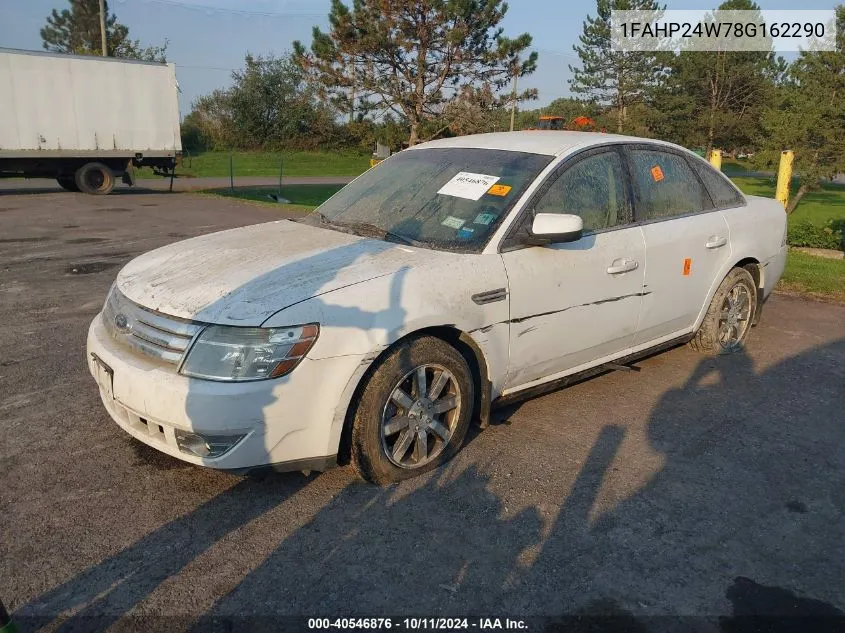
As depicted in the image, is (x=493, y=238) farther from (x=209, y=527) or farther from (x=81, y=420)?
(x=81, y=420)

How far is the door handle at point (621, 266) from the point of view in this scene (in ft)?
13.4

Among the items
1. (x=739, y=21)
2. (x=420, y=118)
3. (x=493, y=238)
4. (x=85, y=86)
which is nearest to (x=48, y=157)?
(x=85, y=86)

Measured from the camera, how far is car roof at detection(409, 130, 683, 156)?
13.5 feet

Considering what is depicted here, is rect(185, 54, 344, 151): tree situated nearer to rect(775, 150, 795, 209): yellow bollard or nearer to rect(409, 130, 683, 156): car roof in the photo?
rect(775, 150, 795, 209): yellow bollard

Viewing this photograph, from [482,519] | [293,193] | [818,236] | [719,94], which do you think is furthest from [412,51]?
[719,94]

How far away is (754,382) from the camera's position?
4.86 m

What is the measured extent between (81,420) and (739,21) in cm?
4769

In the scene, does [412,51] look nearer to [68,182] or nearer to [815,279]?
[68,182]

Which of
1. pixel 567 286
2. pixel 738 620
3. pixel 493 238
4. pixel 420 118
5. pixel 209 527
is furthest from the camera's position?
pixel 420 118

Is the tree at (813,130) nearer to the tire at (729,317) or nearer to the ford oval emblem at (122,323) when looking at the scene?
the tire at (729,317)

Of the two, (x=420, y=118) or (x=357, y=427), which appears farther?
(x=420, y=118)

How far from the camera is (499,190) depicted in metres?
3.83

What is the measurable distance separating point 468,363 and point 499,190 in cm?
100

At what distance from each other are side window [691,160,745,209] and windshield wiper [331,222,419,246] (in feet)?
8.28
